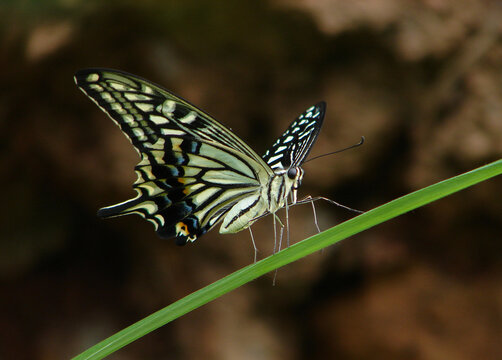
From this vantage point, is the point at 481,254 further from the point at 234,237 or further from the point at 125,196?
the point at 125,196

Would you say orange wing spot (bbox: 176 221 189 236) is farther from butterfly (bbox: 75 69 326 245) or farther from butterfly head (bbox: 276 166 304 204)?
butterfly head (bbox: 276 166 304 204)

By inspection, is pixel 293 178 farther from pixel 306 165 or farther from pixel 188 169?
pixel 306 165

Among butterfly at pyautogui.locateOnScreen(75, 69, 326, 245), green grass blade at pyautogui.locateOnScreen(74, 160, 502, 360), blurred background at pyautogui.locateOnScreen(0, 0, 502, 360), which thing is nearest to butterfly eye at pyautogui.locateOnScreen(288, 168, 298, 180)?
butterfly at pyautogui.locateOnScreen(75, 69, 326, 245)

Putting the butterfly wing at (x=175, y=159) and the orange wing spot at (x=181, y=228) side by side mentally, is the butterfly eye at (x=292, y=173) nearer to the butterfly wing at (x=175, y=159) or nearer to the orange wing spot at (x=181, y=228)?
the butterfly wing at (x=175, y=159)

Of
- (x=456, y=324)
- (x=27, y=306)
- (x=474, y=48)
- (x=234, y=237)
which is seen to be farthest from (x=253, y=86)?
(x=27, y=306)

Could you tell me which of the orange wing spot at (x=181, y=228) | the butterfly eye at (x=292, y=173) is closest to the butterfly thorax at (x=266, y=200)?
the butterfly eye at (x=292, y=173)

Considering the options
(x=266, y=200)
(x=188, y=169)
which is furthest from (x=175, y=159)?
(x=266, y=200)
